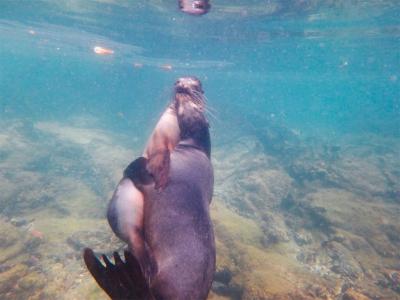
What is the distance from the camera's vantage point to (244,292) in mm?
5770

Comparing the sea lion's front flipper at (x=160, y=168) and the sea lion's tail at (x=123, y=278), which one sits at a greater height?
the sea lion's front flipper at (x=160, y=168)

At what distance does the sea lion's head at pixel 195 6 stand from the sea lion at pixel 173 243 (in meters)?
15.9

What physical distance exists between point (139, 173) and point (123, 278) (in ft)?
3.04

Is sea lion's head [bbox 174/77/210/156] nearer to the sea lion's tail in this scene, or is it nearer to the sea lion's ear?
the sea lion's ear

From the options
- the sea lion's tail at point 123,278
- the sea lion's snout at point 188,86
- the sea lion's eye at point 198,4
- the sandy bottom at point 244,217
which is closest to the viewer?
the sea lion's tail at point 123,278

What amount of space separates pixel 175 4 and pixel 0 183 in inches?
515

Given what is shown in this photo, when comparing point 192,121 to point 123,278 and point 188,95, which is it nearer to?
point 188,95

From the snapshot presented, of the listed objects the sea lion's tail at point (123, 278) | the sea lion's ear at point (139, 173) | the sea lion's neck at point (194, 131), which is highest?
the sea lion's neck at point (194, 131)

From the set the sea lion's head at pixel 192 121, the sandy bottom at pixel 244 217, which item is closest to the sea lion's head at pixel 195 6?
the sandy bottom at pixel 244 217

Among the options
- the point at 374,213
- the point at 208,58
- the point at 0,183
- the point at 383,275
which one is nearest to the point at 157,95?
the point at 208,58

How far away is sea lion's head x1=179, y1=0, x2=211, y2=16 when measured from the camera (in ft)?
54.6

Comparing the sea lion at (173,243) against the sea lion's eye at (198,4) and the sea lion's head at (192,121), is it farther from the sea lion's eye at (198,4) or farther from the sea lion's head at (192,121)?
the sea lion's eye at (198,4)

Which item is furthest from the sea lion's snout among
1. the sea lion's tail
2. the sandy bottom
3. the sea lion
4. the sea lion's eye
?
the sea lion's eye

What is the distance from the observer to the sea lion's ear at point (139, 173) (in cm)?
233
